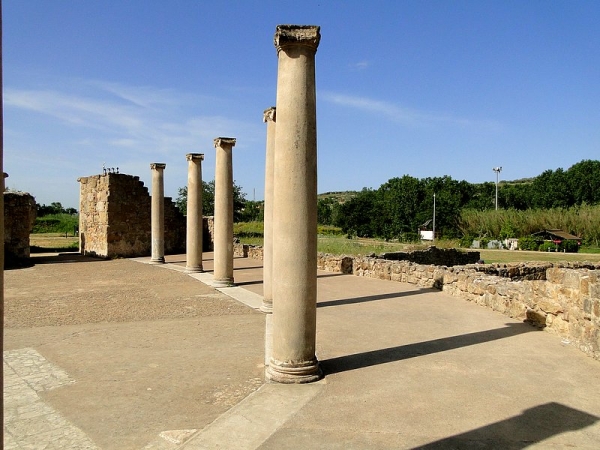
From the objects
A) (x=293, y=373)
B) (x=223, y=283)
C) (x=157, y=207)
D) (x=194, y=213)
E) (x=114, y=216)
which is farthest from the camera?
(x=114, y=216)

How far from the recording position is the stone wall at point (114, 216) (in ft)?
80.8

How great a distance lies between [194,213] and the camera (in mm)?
17203

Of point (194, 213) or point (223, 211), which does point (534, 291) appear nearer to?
point (223, 211)

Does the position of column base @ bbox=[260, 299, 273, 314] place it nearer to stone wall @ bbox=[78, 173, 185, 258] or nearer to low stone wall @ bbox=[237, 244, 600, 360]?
low stone wall @ bbox=[237, 244, 600, 360]

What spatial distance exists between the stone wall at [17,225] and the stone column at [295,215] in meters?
19.1

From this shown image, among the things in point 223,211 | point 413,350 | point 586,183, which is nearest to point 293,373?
point 413,350

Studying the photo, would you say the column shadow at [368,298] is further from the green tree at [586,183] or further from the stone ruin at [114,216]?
the green tree at [586,183]

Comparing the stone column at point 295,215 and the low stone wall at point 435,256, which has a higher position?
the stone column at point 295,215

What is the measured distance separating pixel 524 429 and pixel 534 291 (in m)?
5.13

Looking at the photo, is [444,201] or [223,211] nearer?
[223,211]

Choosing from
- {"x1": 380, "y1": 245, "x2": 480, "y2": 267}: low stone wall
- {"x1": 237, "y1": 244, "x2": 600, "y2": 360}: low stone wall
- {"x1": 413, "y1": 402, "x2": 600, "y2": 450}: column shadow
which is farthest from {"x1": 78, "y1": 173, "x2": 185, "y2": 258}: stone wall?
{"x1": 413, "y1": 402, "x2": 600, "y2": 450}: column shadow

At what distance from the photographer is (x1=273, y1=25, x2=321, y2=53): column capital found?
6.11 meters

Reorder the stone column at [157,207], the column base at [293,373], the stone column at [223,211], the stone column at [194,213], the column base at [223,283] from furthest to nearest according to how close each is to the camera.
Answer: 1. the stone column at [157,207]
2. the stone column at [194,213]
3. the column base at [223,283]
4. the stone column at [223,211]
5. the column base at [293,373]

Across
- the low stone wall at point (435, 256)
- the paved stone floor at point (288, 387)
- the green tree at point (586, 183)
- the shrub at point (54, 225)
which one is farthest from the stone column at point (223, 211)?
the green tree at point (586, 183)
